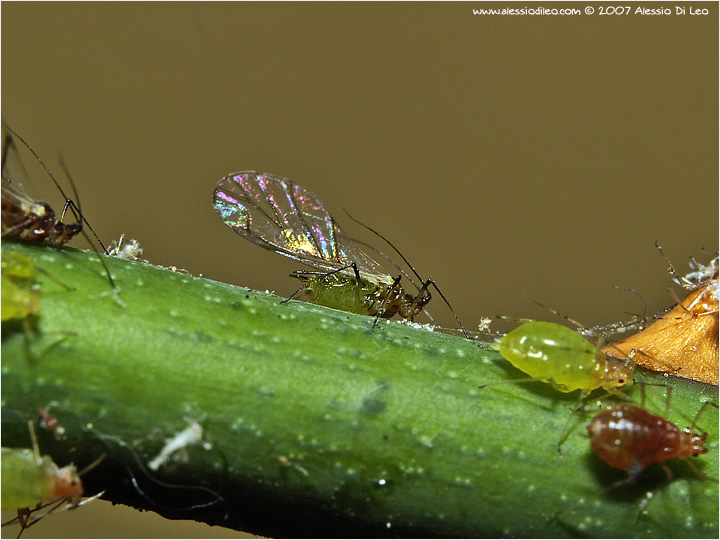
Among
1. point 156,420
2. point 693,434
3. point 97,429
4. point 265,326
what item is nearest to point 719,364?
point 693,434

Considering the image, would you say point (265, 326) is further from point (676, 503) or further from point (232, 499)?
point (676, 503)

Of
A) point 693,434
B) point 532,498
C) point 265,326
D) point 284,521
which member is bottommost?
point 284,521

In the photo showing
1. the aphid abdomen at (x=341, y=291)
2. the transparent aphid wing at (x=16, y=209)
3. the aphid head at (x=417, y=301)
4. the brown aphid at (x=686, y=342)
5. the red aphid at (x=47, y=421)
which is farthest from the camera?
the aphid head at (x=417, y=301)

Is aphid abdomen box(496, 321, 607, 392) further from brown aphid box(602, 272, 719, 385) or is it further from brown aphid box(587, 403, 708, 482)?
brown aphid box(602, 272, 719, 385)

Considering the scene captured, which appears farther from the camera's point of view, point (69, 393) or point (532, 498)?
point (532, 498)

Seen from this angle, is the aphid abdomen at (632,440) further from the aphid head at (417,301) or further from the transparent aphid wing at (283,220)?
the transparent aphid wing at (283,220)

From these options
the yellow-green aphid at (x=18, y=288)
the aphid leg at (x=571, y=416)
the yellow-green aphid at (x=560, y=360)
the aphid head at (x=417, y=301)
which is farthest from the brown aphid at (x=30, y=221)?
the aphid head at (x=417, y=301)

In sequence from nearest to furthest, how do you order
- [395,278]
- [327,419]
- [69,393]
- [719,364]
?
[69,393], [327,419], [719,364], [395,278]
